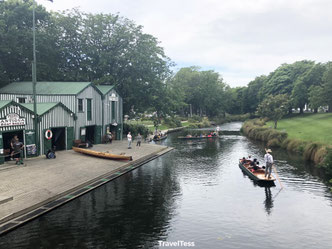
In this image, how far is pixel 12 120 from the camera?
81.3ft

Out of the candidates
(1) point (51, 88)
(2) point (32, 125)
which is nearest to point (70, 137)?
(2) point (32, 125)

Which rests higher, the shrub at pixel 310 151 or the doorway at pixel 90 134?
the doorway at pixel 90 134

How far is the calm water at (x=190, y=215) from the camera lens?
13.1 meters

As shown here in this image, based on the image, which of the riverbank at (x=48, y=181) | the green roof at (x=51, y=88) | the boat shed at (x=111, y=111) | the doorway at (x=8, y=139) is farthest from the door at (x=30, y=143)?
the boat shed at (x=111, y=111)

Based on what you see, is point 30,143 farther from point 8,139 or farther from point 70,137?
point 70,137

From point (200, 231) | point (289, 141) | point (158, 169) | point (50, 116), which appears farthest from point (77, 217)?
point (289, 141)

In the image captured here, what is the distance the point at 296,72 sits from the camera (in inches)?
3647

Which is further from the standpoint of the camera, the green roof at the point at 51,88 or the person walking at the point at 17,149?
the green roof at the point at 51,88

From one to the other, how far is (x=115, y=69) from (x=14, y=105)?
2753 centimetres

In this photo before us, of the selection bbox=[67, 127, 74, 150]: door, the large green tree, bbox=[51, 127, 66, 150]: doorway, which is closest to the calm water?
bbox=[67, 127, 74, 150]: door

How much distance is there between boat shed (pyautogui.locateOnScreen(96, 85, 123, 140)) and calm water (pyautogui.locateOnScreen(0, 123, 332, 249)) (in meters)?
16.8

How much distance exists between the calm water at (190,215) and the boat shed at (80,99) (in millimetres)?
13254

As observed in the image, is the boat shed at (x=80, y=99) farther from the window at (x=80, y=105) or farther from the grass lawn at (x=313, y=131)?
the grass lawn at (x=313, y=131)

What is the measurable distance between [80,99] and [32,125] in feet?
29.0
